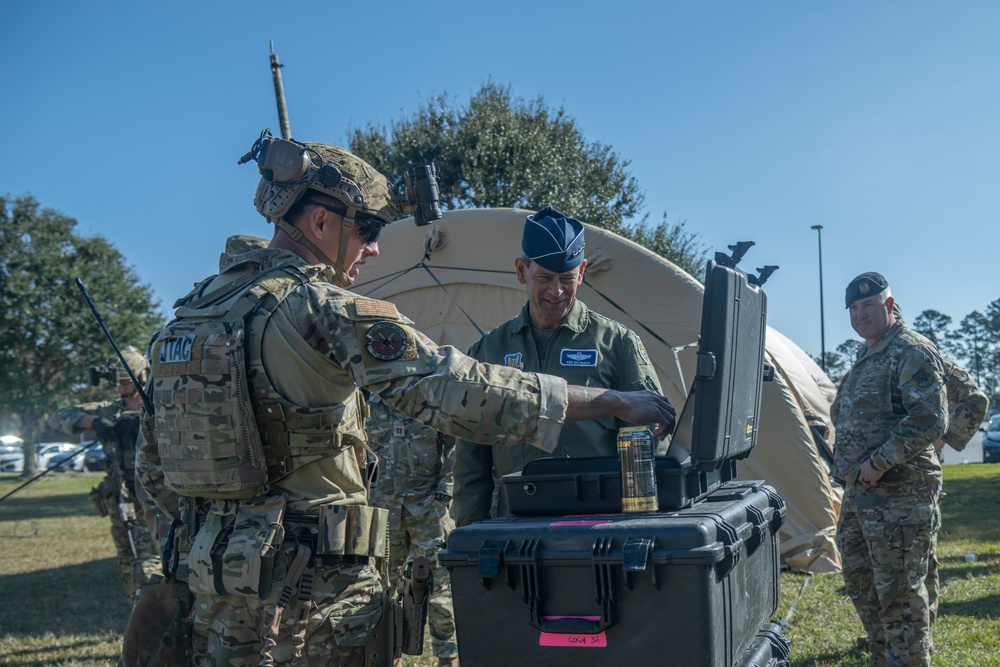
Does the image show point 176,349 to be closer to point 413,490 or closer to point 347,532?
point 347,532

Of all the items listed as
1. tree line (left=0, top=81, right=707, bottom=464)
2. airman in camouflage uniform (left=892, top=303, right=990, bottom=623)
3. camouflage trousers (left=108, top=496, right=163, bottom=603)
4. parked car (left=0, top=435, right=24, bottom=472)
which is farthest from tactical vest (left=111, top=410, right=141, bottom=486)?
parked car (left=0, top=435, right=24, bottom=472)

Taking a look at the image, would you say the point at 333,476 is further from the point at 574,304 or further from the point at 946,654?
the point at 946,654

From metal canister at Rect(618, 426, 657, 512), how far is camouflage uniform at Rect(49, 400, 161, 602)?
5.90m

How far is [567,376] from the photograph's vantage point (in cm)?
333

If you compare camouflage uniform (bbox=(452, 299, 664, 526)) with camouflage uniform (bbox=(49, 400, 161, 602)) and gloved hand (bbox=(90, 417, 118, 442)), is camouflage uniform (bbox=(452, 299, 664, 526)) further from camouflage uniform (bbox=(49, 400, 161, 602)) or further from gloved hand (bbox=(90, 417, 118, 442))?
gloved hand (bbox=(90, 417, 118, 442))

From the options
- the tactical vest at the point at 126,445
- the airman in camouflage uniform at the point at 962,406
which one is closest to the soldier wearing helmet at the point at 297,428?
the airman in camouflage uniform at the point at 962,406

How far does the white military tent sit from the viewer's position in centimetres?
785

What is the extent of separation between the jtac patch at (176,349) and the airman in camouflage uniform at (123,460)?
5068mm

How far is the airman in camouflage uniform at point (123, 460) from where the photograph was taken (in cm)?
713

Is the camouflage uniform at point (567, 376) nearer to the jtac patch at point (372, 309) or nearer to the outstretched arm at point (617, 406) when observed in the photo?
the outstretched arm at point (617, 406)

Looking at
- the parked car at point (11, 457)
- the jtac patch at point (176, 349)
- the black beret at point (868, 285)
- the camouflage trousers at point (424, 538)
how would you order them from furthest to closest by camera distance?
the parked car at point (11, 457), the camouflage trousers at point (424, 538), the black beret at point (868, 285), the jtac patch at point (176, 349)

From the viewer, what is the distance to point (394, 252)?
27.3ft

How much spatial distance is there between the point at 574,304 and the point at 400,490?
94.9 inches

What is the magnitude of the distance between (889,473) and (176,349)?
13.0 feet
